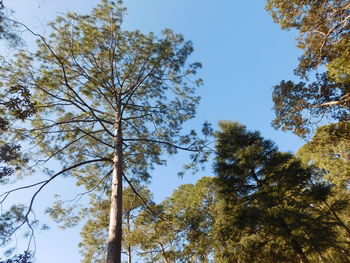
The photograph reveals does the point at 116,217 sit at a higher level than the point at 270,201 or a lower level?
lower

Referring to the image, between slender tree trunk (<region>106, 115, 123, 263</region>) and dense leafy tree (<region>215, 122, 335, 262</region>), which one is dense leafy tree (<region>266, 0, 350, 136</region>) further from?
slender tree trunk (<region>106, 115, 123, 263</region>)

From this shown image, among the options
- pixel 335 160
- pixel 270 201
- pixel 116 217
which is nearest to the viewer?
pixel 116 217

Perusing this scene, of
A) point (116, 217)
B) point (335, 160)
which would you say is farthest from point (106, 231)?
point (335, 160)

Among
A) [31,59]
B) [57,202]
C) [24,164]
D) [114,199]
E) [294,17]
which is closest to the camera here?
[114,199]

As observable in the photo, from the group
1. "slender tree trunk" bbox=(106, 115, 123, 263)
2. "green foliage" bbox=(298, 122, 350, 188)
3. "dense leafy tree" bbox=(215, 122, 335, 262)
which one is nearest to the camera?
"slender tree trunk" bbox=(106, 115, 123, 263)

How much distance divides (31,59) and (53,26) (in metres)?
1.40

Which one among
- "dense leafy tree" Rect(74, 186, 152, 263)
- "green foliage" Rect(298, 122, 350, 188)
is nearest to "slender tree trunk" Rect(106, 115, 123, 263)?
"dense leafy tree" Rect(74, 186, 152, 263)

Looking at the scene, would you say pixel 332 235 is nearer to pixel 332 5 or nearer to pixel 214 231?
pixel 214 231

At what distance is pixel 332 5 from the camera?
709cm

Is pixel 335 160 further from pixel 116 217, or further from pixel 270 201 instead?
pixel 116 217

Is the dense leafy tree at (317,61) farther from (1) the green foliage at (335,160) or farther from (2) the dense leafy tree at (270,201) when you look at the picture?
(1) the green foliage at (335,160)

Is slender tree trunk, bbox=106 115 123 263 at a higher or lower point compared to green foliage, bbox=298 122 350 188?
lower

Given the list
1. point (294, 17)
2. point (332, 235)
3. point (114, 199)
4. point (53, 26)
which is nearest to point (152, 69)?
point (53, 26)

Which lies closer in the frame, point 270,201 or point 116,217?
point 116,217
